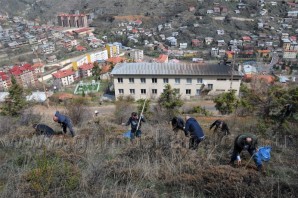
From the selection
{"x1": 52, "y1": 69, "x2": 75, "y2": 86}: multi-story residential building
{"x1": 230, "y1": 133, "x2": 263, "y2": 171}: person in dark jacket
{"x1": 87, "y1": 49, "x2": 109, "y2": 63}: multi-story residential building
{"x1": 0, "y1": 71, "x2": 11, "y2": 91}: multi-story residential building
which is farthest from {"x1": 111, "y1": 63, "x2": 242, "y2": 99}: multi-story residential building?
{"x1": 87, "y1": 49, "x2": 109, "y2": 63}: multi-story residential building

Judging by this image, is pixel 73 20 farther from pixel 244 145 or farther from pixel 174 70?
pixel 244 145

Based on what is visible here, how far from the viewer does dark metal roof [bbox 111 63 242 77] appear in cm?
1762

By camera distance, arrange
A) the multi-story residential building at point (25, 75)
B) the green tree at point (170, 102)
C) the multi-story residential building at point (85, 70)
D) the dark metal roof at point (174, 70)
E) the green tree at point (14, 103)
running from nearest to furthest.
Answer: the green tree at point (170, 102)
the green tree at point (14, 103)
the dark metal roof at point (174, 70)
the multi-story residential building at point (25, 75)
the multi-story residential building at point (85, 70)

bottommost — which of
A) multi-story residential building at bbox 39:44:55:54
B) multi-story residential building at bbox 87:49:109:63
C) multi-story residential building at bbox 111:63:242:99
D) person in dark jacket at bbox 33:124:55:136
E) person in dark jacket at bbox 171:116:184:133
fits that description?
multi-story residential building at bbox 87:49:109:63

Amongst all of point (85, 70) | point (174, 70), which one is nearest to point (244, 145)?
point (174, 70)

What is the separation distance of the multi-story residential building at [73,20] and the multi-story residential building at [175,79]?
71270 millimetres

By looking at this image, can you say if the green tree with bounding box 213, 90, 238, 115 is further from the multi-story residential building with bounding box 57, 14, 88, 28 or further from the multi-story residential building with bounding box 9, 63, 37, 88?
the multi-story residential building with bounding box 57, 14, 88, 28

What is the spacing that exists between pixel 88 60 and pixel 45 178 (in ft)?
170

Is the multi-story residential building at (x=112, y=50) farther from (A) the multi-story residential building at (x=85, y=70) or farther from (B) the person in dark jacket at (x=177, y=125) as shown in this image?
(B) the person in dark jacket at (x=177, y=125)

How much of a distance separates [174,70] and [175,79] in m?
0.69

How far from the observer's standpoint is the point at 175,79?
59.2 feet

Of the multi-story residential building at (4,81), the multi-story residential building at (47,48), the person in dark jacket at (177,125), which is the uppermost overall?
the person in dark jacket at (177,125)

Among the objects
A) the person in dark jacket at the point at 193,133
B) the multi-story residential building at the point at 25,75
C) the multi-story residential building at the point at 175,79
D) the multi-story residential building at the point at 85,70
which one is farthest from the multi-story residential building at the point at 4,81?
the person in dark jacket at the point at 193,133

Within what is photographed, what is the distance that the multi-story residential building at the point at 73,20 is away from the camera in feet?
269
